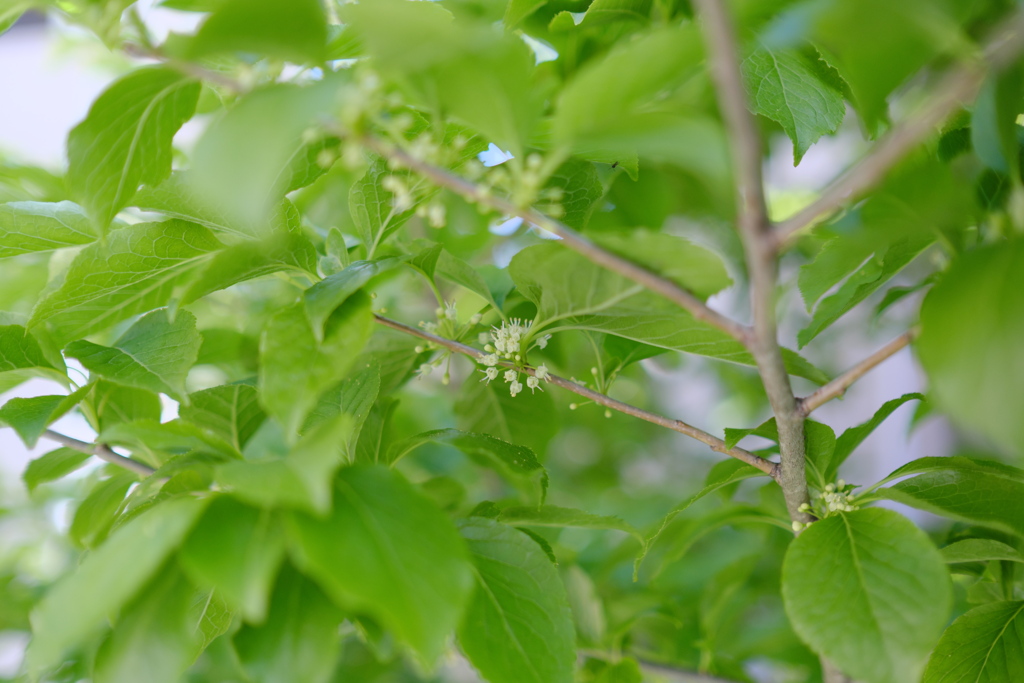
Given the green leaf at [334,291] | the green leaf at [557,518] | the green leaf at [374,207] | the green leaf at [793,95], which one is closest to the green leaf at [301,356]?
the green leaf at [334,291]

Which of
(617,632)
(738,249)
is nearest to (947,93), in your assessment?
(617,632)

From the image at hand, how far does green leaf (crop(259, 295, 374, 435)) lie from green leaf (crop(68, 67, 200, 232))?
115 mm

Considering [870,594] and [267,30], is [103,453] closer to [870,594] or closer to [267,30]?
[267,30]

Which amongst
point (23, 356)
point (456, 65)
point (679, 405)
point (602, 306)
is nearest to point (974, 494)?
point (602, 306)

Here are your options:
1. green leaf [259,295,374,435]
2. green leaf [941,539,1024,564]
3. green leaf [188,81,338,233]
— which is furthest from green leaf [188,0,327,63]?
green leaf [941,539,1024,564]

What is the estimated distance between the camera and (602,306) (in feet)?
1.14

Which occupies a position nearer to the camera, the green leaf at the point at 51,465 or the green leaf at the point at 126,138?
the green leaf at the point at 126,138

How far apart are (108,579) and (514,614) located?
0.64 feet

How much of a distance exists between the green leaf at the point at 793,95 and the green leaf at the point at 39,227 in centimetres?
44

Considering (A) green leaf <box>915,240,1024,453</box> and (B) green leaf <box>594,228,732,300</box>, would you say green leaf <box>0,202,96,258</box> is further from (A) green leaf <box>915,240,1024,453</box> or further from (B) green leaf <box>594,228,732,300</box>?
(A) green leaf <box>915,240,1024,453</box>

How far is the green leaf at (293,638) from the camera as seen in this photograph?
0.30m

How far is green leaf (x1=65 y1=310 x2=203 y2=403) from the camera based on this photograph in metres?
0.41

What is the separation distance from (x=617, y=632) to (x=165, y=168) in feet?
1.63

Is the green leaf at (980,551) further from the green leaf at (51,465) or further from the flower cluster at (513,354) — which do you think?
Answer: the green leaf at (51,465)
